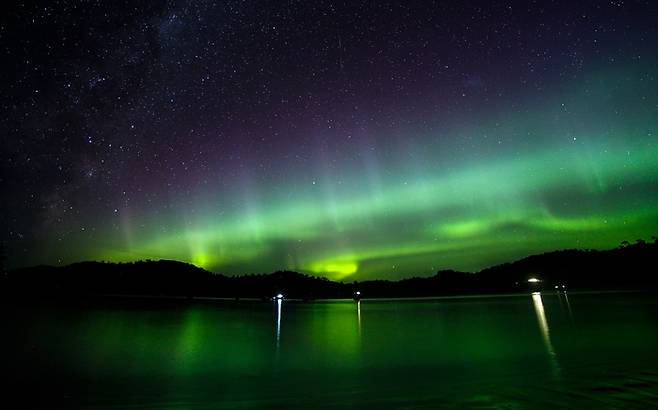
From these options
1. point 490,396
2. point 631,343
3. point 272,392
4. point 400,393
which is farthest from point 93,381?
point 631,343

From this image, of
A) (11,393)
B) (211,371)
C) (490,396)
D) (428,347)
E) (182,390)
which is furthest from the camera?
(428,347)

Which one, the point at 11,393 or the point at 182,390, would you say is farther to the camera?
the point at 182,390

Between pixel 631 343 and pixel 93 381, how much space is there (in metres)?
29.6

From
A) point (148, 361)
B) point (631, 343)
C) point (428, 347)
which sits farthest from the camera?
point (428, 347)

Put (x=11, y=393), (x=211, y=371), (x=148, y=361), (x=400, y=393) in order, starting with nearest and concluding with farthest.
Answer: (x=400, y=393) → (x=11, y=393) → (x=211, y=371) → (x=148, y=361)

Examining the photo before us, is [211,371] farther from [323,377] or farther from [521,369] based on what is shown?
[521,369]

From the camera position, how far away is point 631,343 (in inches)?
1030

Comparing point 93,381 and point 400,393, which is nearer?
point 400,393

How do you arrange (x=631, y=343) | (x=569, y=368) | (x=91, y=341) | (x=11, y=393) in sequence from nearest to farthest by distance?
(x=11, y=393) < (x=569, y=368) < (x=631, y=343) < (x=91, y=341)

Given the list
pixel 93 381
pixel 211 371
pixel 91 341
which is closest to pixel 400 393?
pixel 211 371

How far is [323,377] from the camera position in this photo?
18234mm

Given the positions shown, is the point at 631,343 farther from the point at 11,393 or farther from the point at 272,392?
the point at 11,393

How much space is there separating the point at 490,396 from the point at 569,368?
7.75 meters

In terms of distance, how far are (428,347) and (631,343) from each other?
40.0 feet
